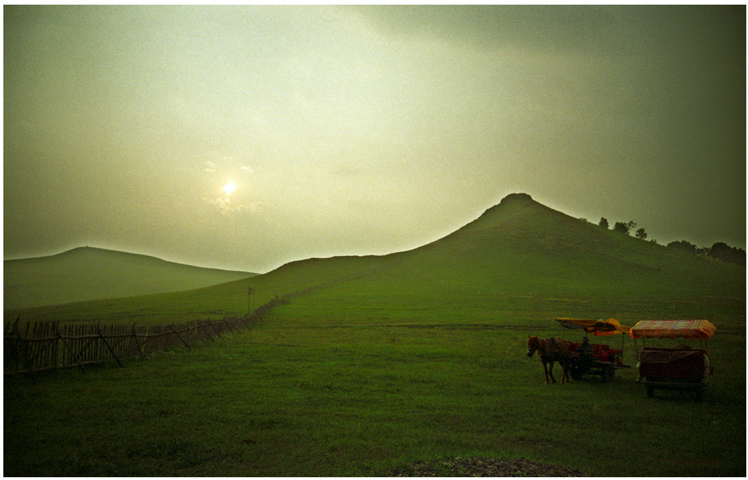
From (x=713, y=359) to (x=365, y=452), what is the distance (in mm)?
27342

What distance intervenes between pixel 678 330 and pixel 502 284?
76.6 metres

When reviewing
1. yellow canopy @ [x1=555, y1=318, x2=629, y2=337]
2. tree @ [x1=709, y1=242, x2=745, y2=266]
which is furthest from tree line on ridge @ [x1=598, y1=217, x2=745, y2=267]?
yellow canopy @ [x1=555, y1=318, x2=629, y2=337]

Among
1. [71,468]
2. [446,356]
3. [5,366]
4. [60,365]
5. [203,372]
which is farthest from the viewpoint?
[446,356]

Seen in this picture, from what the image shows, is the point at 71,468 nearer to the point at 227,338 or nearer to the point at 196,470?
the point at 196,470

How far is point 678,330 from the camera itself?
19.0 meters

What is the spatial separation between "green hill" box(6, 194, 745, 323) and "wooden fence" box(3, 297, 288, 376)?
27799 mm

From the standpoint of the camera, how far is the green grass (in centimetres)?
1140

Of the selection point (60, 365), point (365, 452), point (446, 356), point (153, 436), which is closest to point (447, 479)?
point (365, 452)

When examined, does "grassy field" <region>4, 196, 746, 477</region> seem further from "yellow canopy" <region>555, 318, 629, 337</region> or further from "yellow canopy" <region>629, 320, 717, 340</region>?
"yellow canopy" <region>629, 320, 717, 340</region>

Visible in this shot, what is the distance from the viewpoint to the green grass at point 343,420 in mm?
11398

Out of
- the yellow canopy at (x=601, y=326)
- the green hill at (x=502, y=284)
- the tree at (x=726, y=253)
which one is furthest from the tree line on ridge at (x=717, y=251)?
the yellow canopy at (x=601, y=326)

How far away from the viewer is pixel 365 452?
38.8 feet

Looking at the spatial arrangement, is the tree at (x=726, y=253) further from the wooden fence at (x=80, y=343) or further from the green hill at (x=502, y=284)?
the wooden fence at (x=80, y=343)

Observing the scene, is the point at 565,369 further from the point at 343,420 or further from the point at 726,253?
the point at 726,253
